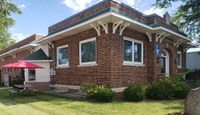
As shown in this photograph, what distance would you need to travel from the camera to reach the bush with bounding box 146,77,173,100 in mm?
11156

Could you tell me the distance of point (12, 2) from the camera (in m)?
12.1

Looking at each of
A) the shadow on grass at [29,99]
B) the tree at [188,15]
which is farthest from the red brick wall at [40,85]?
the tree at [188,15]

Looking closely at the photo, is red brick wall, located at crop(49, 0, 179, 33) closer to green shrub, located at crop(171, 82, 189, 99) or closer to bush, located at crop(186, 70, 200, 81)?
green shrub, located at crop(171, 82, 189, 99)

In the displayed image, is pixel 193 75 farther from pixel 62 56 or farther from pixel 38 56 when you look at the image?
pixel 38 56

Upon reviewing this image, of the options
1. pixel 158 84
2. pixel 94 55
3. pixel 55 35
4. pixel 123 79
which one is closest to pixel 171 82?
pixel 158 84

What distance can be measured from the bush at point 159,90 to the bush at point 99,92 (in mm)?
2466

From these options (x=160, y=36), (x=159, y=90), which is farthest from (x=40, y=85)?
(x=160, y=36)

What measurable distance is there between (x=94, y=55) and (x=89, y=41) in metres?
0.94

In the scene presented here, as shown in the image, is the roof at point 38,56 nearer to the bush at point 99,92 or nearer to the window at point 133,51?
the bush at point 99,92

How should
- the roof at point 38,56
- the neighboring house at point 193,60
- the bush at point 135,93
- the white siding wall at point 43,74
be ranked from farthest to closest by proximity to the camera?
the neighboring house at point 193,60 → the white siding wall at point 43,74 → the roof at point 38,56 → the bush at point 135,93

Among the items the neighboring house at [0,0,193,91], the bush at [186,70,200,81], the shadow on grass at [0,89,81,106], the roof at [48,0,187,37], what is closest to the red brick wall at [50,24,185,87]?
the neighboring house at [0,0,193,91]

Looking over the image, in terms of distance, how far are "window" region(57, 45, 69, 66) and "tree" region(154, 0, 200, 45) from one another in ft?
31.9

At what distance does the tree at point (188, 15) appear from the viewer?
18.2 metres

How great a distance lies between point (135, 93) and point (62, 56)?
21.4 ft
